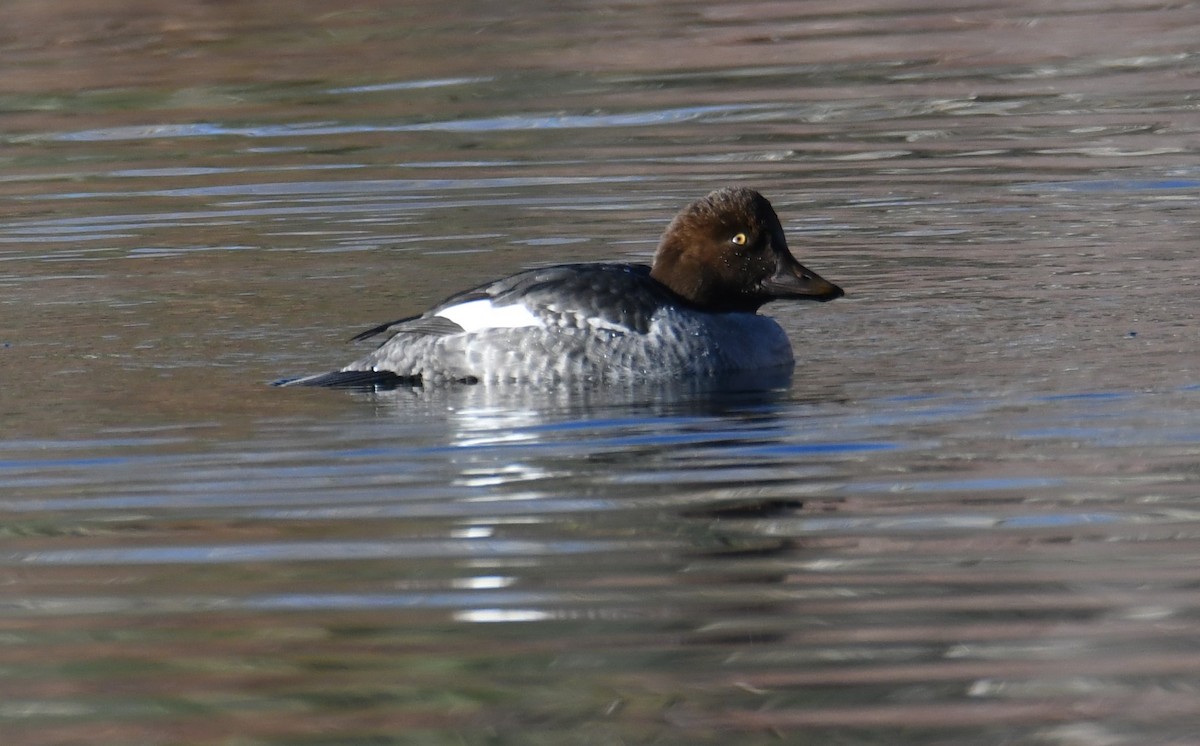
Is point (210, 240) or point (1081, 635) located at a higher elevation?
point (210, 240)

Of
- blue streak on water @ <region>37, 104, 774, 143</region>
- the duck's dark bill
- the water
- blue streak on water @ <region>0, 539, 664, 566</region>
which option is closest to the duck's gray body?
the water

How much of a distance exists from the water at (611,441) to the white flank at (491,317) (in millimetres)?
280

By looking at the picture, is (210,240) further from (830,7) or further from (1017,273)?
(830,7)

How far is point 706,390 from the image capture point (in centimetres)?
817

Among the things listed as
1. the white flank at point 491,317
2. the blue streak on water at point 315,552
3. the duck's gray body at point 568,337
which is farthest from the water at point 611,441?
the white flank at point 491,317

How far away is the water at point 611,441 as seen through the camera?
16.2 ft

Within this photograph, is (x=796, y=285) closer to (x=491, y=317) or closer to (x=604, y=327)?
(x=604, y=327)

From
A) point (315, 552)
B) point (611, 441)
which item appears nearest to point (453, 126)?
point (611, 441)

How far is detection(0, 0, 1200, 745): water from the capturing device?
4.95 m

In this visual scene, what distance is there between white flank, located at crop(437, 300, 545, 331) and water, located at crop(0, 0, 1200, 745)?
280 mm

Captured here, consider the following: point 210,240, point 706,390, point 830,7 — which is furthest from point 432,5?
point 706,390

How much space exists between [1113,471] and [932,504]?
0.65m

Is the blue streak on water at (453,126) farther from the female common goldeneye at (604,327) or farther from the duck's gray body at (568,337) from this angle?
the duck's gray body at (568,337)

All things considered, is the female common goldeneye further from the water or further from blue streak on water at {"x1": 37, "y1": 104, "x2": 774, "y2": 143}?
blue streak on water at {"x1": 37, "y1": 104, "x2": 774, "y2": 143}
